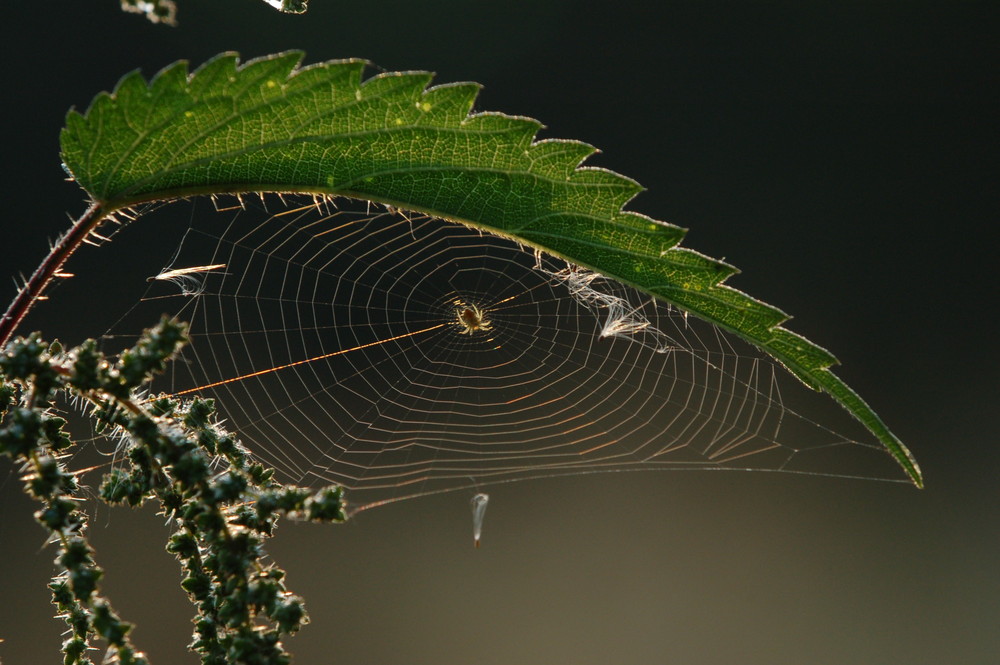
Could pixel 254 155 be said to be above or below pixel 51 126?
below

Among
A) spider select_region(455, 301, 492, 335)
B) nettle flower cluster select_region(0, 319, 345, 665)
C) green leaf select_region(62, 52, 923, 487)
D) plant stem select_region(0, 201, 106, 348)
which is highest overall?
spider select_region(455, 301, 492, 335)

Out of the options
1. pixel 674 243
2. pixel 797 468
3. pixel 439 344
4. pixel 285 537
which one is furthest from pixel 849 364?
pixel 674 243

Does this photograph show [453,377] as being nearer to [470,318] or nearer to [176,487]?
[470,318]

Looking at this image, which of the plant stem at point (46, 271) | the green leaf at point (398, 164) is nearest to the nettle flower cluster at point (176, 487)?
the plant stem at point (46, 271)

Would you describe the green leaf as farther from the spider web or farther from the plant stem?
A: the spider web

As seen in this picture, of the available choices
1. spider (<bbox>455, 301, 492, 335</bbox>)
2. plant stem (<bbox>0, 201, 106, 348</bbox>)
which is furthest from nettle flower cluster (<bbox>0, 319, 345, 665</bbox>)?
spider (<bbox>455, 301, 492, 335</bbox>)

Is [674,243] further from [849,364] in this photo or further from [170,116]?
[849,364]
